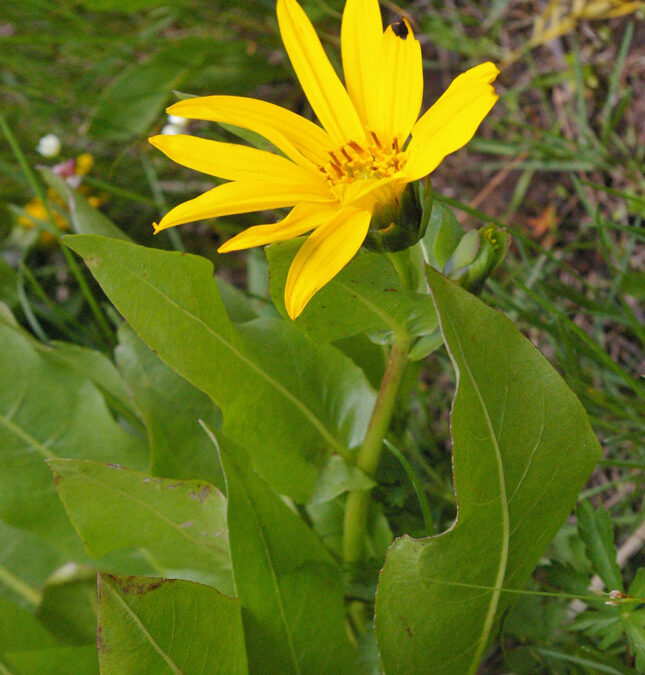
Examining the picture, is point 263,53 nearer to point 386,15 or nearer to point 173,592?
point 386,15

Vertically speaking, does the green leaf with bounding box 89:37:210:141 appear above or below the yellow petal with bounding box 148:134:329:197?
below

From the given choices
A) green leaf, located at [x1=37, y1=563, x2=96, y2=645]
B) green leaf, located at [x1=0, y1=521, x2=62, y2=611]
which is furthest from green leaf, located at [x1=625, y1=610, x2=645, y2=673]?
green leaf, located at [x1=0, y1=521, x2=62, y2=611]

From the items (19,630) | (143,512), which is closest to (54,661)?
(19,630)

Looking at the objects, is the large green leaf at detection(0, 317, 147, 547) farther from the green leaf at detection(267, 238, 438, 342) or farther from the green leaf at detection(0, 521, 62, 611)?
the green leaf at detection(267, 238, 438, 342)

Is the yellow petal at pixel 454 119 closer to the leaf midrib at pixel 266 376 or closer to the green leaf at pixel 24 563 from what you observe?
the leaf midrib at pixel 266 376

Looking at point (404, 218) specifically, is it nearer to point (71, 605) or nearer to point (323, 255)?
point (323, 255)

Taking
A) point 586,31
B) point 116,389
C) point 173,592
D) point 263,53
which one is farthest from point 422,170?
point 263,53

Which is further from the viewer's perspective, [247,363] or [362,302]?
[247,363]
